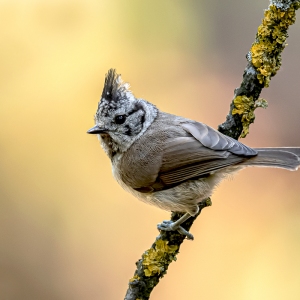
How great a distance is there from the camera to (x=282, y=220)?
4.18m

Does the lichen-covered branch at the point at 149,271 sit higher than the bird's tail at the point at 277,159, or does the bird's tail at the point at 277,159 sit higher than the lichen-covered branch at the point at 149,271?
the bird's tail at the point at 277,159

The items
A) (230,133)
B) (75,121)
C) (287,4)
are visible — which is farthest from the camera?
(75,121)

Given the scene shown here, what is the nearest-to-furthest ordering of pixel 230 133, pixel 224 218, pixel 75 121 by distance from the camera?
pixel 230 133 → pixel 224 218 → pixel 75 121

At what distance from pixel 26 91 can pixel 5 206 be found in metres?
0.96

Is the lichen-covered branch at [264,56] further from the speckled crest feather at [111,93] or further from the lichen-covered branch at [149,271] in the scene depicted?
the lichen-covered branch at [149,271]

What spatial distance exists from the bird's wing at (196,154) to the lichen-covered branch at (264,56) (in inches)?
6.9

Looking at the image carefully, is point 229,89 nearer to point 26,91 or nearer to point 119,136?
point 119,136

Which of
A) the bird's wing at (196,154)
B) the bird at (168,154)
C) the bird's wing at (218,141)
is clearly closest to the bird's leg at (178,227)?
the bird at (168,154)

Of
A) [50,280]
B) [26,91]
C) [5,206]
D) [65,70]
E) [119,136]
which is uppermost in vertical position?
[65,70]

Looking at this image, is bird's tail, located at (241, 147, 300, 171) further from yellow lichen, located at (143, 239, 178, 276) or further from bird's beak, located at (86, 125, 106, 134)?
bird's beak, located at (86, 125, 106, 134)

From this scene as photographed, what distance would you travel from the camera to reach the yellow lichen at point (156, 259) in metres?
3.00

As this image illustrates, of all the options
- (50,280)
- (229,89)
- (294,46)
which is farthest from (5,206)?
(294,46)

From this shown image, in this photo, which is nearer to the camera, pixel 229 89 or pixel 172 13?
pixel 229 89

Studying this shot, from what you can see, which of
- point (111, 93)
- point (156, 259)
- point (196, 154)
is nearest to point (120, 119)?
point (111, 93)
